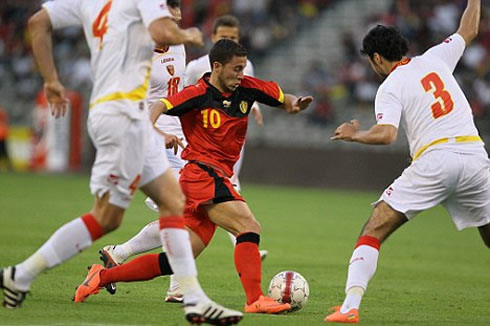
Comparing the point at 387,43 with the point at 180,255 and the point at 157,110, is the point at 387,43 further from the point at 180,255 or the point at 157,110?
the point at 180,255

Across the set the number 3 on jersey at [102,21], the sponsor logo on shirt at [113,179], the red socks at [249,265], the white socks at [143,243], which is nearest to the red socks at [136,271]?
the white socks at [143,243]

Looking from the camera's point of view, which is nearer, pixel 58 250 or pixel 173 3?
pixel 58 250

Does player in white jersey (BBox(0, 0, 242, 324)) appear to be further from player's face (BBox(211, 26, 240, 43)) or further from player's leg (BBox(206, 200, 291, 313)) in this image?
player's face (BBox(211, 26, 240, 43))

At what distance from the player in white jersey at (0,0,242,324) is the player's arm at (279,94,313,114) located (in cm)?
162

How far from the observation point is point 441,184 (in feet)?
23.8

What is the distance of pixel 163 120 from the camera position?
9.78 meters

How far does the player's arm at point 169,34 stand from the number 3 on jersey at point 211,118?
A: 1.70m

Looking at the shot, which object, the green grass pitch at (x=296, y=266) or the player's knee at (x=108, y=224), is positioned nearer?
the player's knee at (x=108, y=224)

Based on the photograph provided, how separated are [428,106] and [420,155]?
0.37 meters

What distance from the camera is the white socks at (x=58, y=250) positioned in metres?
6.62

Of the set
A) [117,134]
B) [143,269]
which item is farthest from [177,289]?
[117,134]

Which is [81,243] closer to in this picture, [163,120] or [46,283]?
[46,283]

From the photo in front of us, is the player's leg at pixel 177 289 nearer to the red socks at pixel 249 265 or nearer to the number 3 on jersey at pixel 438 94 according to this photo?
the red socks at pixel 249 265

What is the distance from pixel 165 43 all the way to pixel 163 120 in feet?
11.7
